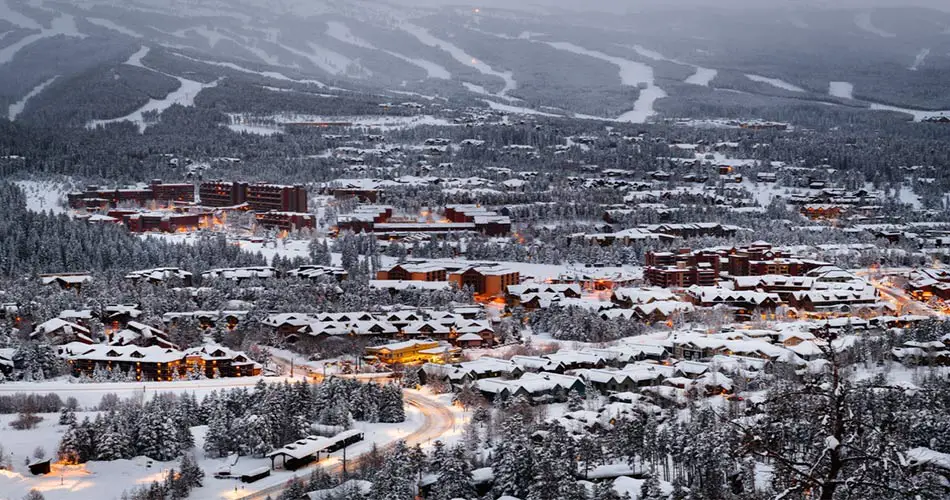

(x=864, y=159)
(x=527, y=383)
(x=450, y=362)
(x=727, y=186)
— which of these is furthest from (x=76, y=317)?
(x=864, y=159)

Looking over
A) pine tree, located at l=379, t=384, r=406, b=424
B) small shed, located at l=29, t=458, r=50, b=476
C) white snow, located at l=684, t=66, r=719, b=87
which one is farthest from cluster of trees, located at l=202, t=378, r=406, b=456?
white snow, located at l=684, t=66, r=719, b=87

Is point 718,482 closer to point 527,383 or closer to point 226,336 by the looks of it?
point 527,383

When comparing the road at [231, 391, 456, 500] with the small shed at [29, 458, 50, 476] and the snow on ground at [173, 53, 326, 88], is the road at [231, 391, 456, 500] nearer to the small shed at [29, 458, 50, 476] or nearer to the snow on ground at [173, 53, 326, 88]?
the small shed at [29, 458, 50, 476]

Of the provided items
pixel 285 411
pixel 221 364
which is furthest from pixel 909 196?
pixel 285 411

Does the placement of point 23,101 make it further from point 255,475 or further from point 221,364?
point 255,475

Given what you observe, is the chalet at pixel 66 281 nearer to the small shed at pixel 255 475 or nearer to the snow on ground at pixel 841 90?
the small shed at pixel 255 475
